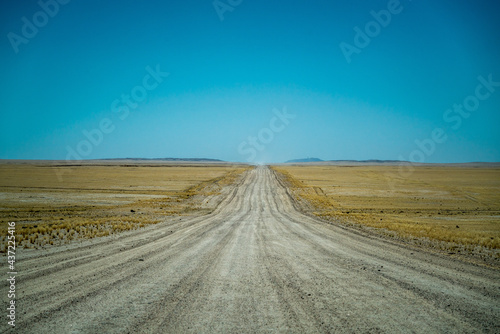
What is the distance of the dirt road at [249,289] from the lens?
5.15 meters

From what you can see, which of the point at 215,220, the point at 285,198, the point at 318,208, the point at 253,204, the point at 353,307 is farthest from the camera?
the point at 285,198

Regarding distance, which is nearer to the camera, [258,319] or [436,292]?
[258,319]

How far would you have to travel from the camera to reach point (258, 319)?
5.30 metres

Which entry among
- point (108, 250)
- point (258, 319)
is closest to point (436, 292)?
point (258, 319)

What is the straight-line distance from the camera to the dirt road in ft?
16.9

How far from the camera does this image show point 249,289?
22.2ft

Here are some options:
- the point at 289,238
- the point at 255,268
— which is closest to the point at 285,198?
the point at 289,238

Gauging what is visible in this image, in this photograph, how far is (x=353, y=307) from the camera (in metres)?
5.81

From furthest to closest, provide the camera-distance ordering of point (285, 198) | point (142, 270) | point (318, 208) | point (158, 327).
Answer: point (285, 198)
point (318, 208)
point (142, 270)
point (158, 327)

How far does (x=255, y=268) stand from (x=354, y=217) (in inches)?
574

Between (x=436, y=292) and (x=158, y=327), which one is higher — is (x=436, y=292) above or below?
below

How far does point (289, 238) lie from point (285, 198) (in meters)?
19.1

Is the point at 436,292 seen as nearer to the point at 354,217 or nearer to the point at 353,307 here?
the point at 353,307

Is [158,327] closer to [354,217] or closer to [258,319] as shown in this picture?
[258,319]
